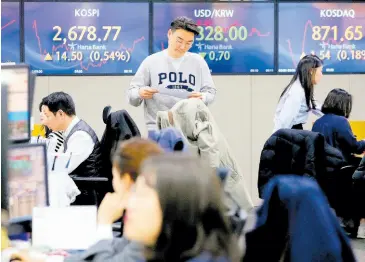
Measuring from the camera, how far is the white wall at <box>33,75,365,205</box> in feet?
22.1

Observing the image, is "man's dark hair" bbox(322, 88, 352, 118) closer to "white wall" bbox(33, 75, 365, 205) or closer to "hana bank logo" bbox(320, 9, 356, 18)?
"white wall" bbox(33, 75, 365, 205)

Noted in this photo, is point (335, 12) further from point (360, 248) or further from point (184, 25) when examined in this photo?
point (184, 25)

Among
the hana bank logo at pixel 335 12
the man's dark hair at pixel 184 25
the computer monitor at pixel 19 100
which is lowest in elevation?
the computer monitor at pixel 19 100

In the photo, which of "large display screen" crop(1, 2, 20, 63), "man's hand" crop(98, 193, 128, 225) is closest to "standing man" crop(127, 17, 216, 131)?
"man's hand" crop(98, 193, 128, 225)

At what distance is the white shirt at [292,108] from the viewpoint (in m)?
5.32

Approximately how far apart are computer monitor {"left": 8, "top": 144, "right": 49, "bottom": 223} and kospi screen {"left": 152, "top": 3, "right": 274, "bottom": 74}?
3.94 m

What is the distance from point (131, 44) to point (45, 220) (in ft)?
13.4

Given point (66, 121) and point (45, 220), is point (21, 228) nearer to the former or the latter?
Answer: point (45, 220)

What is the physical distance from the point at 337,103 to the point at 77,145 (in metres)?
2.34

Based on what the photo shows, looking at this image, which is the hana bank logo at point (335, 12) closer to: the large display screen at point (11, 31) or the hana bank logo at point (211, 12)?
the hana bank logo at point (211, 12)

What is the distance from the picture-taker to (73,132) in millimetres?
4387

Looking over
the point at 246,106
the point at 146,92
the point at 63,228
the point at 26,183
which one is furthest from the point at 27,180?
the point at 246,106

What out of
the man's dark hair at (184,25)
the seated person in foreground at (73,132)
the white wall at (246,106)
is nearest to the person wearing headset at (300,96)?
the man's dark hair at (184,25)

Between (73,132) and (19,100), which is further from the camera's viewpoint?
(73,132)
